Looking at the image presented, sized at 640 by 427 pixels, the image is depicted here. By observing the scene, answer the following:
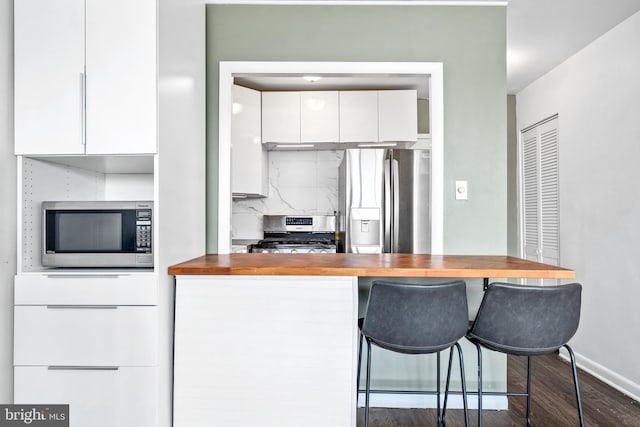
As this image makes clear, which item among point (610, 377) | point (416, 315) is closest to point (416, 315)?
point (416, 315)

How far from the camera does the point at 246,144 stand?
375cm

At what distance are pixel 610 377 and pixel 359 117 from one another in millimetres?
2858

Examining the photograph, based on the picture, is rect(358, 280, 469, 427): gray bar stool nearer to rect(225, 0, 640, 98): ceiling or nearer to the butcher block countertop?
the butcher block countertop

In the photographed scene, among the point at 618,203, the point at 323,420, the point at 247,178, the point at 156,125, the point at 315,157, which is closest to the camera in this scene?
the point at 156,125

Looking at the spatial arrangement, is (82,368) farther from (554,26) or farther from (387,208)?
(554,26)

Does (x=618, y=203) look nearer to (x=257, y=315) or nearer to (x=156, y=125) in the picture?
(x=257, y=315)

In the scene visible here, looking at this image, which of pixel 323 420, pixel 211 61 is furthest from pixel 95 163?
pixel 323 420

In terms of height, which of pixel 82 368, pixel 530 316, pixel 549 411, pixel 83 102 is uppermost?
pixel 83 102

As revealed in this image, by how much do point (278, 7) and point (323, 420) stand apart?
2.38 metres

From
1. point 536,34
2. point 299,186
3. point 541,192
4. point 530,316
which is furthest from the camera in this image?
point 299,186

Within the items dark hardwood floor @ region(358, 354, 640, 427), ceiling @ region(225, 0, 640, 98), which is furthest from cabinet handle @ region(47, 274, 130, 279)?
ceiling @ region(225, 0, 640, 98)

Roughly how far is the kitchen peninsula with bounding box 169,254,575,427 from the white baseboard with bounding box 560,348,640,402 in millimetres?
1690

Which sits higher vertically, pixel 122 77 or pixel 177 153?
pixel 122 77

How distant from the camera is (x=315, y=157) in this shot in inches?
173
